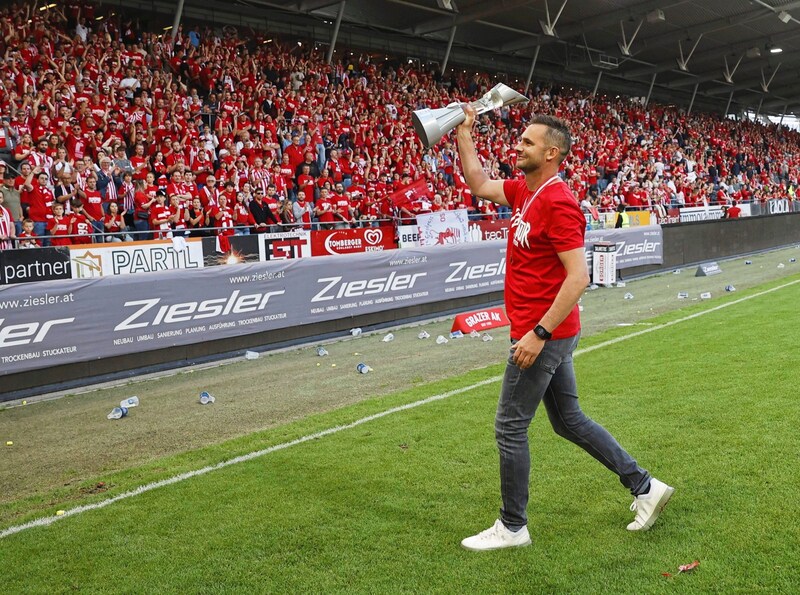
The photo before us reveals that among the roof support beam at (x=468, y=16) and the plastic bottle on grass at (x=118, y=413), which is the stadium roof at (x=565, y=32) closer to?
the roof support beam at (x=468, y=16)

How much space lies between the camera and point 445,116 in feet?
14.3

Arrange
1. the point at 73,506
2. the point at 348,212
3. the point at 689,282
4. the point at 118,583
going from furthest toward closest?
the point at 689,282, the point at 348,212, the point at 73,506, the point at 118,583

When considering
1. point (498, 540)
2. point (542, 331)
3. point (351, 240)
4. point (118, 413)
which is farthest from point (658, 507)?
point (351, 240)

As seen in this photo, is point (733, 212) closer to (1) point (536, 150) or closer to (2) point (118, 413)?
(2) point (118, 413)

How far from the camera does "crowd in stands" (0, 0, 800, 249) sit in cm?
1497

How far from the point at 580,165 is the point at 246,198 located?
16.4 metres

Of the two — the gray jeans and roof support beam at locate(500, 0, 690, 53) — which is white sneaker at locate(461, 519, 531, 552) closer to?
the gray jeans

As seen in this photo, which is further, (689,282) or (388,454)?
(689,282)

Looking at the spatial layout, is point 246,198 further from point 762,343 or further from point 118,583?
point 118,583

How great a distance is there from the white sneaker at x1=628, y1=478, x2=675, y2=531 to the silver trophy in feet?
7.15

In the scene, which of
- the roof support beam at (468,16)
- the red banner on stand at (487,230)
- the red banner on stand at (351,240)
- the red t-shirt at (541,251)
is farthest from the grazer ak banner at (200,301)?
the roof support beam at (468,16)

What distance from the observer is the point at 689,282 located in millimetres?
20688

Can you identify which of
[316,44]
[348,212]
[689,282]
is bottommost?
[689,282]

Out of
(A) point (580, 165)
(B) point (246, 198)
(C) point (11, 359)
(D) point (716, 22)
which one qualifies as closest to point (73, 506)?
(C) point (11, 359)
